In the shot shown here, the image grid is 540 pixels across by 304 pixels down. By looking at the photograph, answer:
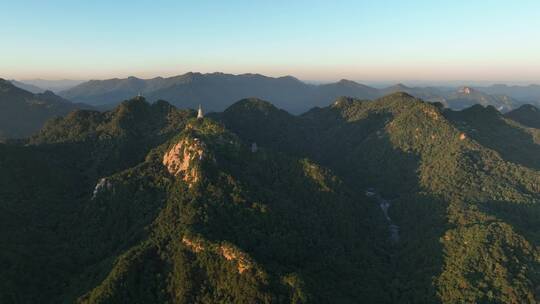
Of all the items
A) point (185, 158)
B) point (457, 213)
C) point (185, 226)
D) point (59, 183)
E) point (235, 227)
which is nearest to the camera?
point (185, 226)

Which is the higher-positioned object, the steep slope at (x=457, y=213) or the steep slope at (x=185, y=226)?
the steep slope at (x=185, y=226)

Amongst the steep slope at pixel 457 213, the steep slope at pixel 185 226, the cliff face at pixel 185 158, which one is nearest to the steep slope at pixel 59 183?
the steep slope at pixel 185 226

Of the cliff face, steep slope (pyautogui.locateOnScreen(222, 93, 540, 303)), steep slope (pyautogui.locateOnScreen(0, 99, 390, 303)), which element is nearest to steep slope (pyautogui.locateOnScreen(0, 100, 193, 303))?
steep slope (pyautogui.locateOnScreen(0, 99, 390, 303))

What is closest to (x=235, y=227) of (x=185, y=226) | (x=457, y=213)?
(x=185, y=226)

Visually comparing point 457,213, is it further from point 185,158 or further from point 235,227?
point 185,158

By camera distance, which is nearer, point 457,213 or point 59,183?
point 59,183

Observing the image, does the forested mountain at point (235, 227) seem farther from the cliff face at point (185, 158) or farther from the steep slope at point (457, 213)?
the steep slope at point (457, 213)

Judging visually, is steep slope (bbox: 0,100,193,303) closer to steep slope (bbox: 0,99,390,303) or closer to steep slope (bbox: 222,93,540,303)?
steep slope (bbox: 0,99,390,303)

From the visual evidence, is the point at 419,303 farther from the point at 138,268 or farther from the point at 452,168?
the point at 452,168

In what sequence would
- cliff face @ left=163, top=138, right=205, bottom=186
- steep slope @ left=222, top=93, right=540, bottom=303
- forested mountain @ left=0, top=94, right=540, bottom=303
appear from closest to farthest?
forested mountain @ left=0, top=94, right=540, bottom=303 → steep slope @ left=222, top=93, right=540, bottom=303 → cliff face @ left=163, top=138, right=205, bottom=186
